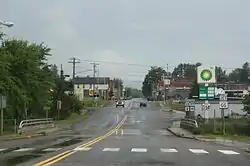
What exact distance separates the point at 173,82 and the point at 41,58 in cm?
14280

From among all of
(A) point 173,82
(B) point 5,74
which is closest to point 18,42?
(B) point 5,74

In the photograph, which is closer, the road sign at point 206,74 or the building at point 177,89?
the road sign at point 206,74

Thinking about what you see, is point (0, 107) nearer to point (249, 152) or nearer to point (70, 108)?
point (249, 152)

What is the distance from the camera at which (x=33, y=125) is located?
39625mm

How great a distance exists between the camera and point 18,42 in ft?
140

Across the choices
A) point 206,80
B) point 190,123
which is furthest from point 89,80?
point 206,80

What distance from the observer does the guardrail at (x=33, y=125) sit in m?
36.1

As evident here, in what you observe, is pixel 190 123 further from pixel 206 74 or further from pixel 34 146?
pixel 34 146

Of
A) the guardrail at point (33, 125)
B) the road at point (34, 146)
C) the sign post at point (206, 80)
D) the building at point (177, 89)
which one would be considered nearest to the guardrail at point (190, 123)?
the sign post at point (206, 80)

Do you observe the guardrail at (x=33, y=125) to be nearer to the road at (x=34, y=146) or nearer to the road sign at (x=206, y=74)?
the road at (x=34, y=146)

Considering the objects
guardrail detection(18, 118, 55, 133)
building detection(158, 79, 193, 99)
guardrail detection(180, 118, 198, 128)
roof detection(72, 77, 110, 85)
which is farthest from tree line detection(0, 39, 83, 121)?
roof detection(72, 77, 110, 85)

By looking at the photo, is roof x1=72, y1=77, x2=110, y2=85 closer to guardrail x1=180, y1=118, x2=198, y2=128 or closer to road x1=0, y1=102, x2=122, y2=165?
guardrail x1=180, y1=118, x2=198, y2=128

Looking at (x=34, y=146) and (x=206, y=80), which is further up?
(x=206, y=80)

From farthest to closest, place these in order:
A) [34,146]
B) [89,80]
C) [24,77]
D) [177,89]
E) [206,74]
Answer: [89,80] < [177,89] < [24,77] < [206,74] < [34,146]
